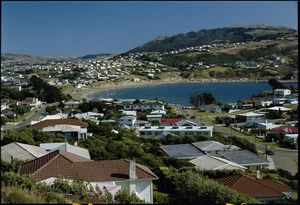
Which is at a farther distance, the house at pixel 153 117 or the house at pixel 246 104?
the house at pixel 246 104

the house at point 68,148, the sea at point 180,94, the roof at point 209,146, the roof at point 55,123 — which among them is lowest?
the sea at point 180,94

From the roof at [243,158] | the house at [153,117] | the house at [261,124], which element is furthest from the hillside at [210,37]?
the roof at [243,158]

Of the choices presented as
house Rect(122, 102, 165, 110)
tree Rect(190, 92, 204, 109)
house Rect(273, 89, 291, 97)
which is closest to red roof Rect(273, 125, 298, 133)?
house Rect(122, 102, 165, 110)

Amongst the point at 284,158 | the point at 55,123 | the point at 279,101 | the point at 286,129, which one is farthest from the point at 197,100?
the point at 284,158

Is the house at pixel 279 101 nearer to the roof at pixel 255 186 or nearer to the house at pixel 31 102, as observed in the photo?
the house at pixel 31 102

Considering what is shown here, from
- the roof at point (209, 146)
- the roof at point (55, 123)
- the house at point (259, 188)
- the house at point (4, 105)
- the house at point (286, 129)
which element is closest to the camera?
the house at point (259, 188)

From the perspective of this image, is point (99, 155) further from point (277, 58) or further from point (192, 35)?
point (192, 35)
